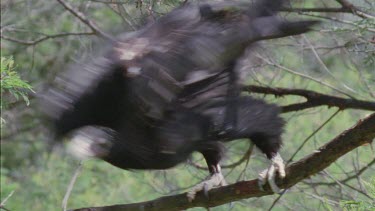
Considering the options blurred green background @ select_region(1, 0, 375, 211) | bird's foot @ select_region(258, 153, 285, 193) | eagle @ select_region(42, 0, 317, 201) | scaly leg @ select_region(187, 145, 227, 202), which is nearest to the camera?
eagle @ select_region(42, 0, 317, 201)

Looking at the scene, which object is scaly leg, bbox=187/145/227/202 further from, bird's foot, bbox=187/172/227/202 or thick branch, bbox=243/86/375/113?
Result: thick branch, bbox=243/86/375/113

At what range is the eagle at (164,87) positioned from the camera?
245 cm

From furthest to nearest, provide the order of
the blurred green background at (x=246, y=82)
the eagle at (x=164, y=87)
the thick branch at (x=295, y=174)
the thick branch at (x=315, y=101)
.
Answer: the thick branch at (x=315, y=101) < the blurred green background at (x=246, y=82) < the eagle at (x=164, y=87) < the thick branch at (x=295, y=174)

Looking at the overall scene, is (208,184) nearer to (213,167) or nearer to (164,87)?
(213,167)

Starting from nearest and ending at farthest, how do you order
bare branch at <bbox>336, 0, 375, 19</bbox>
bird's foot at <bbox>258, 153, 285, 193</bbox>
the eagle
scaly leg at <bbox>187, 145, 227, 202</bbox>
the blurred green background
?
1. the eagle
2. bird's foot at <bbox>258, 153, 285, 193</bbox>
3. scaly leg at <bbox>187, 145, 227, 202</bbox>
4. the blurred green background
5. bare branch at <bbox>336, 0, 375, 19</bbox>

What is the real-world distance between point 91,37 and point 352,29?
2.04 metres

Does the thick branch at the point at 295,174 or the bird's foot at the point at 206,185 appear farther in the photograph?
the bird's foot at the point at 206,185

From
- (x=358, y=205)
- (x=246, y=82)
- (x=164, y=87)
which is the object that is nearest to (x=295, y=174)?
(x=358, y=205)

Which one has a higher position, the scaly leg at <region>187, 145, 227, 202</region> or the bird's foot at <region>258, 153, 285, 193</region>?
the bird's foot at <region>258, 153, 285, 193</region>

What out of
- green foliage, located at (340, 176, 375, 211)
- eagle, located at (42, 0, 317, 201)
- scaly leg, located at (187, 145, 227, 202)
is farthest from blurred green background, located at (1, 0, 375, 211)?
scaly leg, located at (187, 145, 227, 202)

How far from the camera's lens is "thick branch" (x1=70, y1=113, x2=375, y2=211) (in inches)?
89.0

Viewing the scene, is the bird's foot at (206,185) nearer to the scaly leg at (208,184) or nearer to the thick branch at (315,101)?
the scaly leg at (208,184)

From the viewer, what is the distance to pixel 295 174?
236 centimetres

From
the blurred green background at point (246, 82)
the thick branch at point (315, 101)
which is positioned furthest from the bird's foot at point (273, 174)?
the thick branch at point (315, 101)
